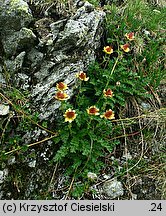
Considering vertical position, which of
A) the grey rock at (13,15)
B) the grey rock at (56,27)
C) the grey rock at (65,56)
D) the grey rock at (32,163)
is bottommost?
the grey rock at (32,163)

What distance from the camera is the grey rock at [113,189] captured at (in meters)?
3.13

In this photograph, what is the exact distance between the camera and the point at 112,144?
10.8ft

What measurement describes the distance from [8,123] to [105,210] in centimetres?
118

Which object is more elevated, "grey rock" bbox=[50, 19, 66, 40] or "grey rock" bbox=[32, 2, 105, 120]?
"grey rock" bbox=[50, 19, 66, 40]

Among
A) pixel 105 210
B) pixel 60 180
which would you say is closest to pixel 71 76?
pixel 60 180

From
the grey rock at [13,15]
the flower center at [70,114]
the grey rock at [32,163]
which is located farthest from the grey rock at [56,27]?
the grey rock at [32,163]

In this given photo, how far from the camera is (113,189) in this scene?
10.3 feet

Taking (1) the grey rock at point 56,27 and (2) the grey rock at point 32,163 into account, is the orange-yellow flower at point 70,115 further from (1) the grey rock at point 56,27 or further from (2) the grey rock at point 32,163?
(1) the grey rock at point 56,27

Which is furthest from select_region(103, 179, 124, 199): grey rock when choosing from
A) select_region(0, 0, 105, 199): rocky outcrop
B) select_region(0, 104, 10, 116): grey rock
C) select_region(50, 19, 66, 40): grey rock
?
select_region(50, 19, 66, 40): grey rock

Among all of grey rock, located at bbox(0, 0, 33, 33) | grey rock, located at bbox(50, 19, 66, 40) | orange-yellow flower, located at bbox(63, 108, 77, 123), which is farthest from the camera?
grey rock, located at bbox(50, 19, 66, 40)

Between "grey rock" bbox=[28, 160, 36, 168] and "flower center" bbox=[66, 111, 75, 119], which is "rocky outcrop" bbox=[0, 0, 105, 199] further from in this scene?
"flower center" bbox=[66, 111, 75, 119]

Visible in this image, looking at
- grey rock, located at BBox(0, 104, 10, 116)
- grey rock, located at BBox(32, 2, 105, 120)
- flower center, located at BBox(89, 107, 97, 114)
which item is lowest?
flower center, located at BBox(89, 107, 97, 114)

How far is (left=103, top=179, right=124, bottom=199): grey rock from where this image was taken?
10.3ft

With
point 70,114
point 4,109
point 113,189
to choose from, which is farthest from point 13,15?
point 113,189
